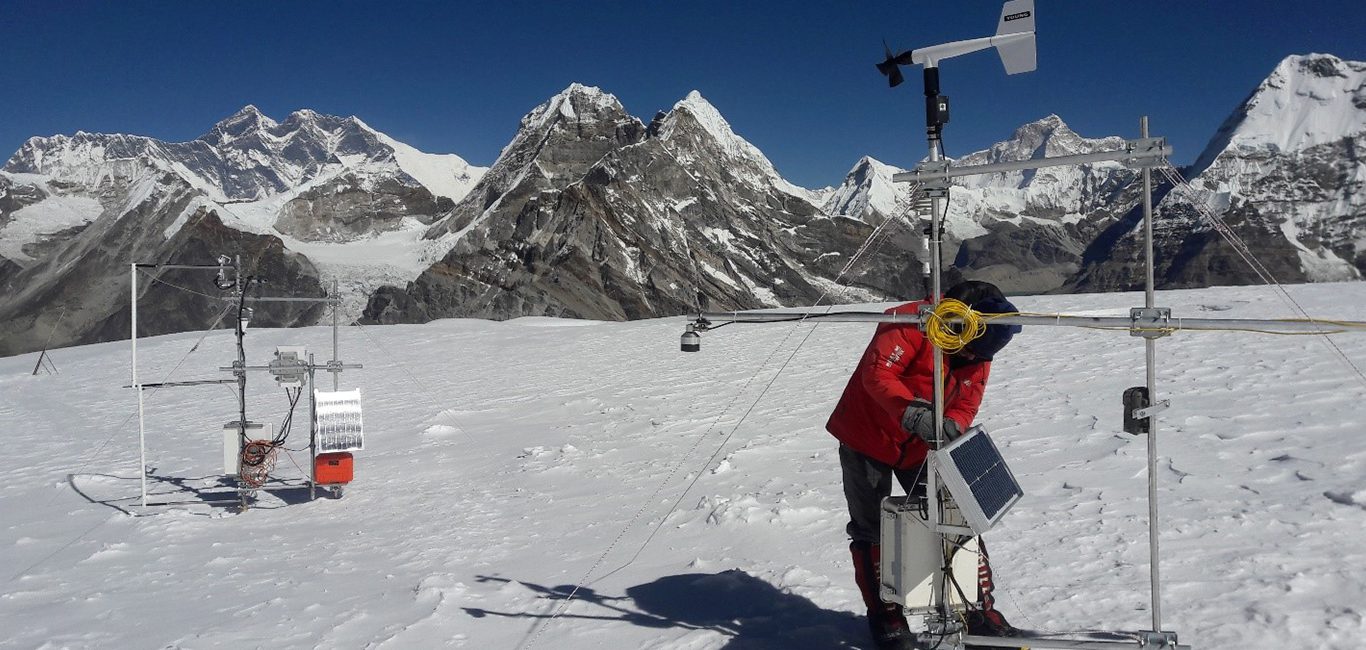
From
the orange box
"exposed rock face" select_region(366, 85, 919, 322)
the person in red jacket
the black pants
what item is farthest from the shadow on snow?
"exposed rock face" select_region(366, 85, 919, 322)

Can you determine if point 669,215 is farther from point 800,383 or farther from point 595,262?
point 800,383

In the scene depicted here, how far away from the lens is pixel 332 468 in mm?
10789

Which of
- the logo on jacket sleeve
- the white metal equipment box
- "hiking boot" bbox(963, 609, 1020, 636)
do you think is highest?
the logo on jacket sleeve

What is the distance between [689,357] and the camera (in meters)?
21.6

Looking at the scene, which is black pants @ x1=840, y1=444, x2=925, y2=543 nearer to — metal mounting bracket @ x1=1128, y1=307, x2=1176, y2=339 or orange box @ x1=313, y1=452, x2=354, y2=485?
metal mounting bracket @ x1=1128, y1=307, x2=1176, y2=339

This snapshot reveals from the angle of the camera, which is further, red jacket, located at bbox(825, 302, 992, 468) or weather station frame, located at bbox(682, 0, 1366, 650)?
red jacket, located at bbox(825, 302, 992, 468)

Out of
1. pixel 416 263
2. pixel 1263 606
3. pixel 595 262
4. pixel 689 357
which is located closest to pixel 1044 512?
pixel 1263 606

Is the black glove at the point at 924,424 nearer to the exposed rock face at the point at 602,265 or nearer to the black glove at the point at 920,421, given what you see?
the black glove at the point at 920,421

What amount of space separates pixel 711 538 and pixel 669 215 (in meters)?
183

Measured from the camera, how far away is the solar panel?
409cm

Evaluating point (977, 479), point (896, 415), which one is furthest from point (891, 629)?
point (896, 415)

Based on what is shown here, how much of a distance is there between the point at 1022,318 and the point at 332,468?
29.8 feet

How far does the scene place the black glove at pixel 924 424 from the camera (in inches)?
169

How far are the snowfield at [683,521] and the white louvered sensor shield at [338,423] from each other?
28.4 inches
